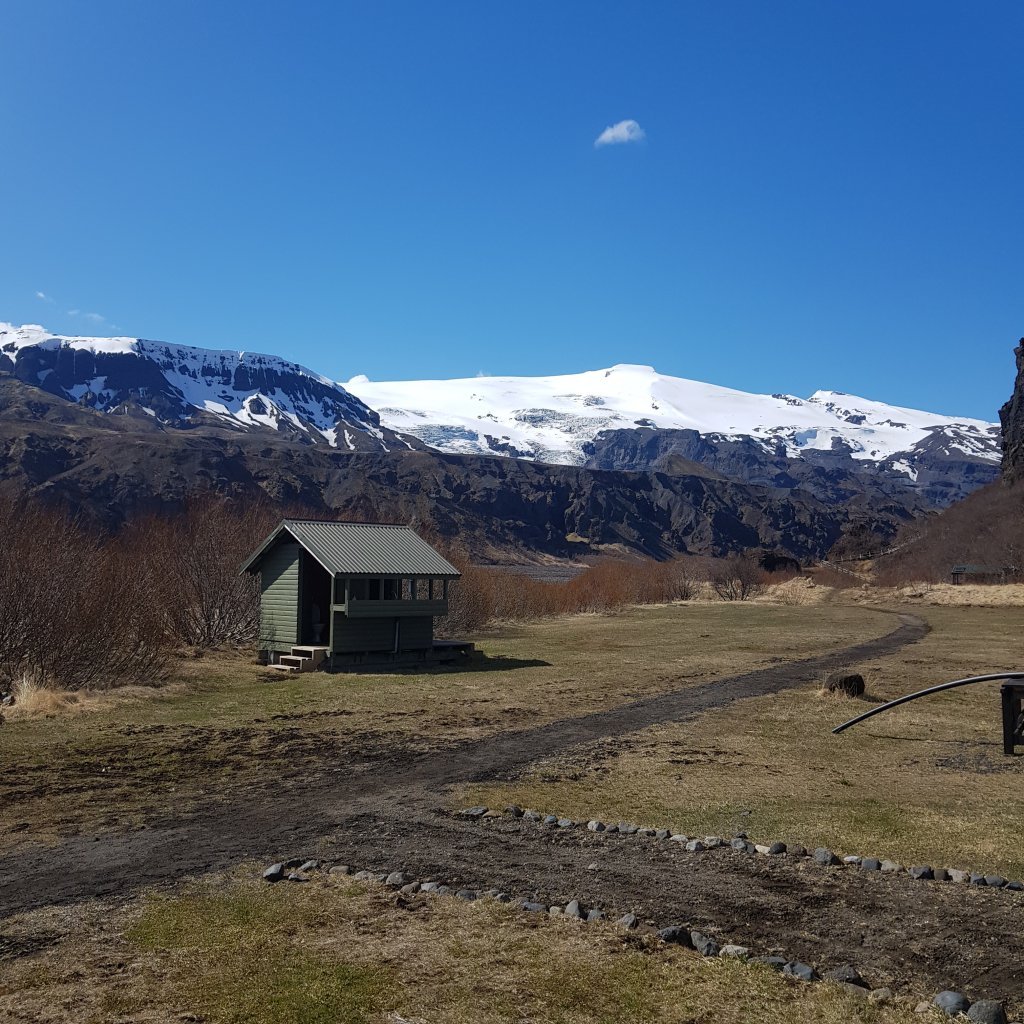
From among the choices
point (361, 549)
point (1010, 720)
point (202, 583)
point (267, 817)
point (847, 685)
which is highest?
point (361, 549)

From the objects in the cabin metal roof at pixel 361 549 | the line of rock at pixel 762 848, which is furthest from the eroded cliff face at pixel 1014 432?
the line of rock at pixel 762 848

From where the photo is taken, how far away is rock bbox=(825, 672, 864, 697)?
75.0ft

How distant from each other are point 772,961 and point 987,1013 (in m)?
1.47

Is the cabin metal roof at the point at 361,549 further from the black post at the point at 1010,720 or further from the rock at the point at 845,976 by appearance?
the rock at the point at 845,976

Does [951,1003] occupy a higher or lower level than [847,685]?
lower

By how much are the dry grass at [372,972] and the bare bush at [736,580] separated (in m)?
79.6

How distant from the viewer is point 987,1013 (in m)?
6.41

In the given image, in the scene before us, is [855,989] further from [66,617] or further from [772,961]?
[66,617]

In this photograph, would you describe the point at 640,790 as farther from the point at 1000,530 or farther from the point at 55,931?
the point at 1000,530

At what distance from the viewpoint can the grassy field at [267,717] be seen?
523 inches

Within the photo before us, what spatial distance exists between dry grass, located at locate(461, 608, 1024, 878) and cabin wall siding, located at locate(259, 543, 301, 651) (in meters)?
14.3

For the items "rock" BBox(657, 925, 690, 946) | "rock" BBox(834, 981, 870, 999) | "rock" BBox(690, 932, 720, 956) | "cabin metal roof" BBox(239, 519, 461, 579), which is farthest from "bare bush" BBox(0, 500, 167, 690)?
"rock" BBox(834, 981, 870, 999)

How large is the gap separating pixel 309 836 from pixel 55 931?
3305mm

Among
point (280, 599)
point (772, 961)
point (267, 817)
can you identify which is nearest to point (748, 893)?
point (772, 961)
